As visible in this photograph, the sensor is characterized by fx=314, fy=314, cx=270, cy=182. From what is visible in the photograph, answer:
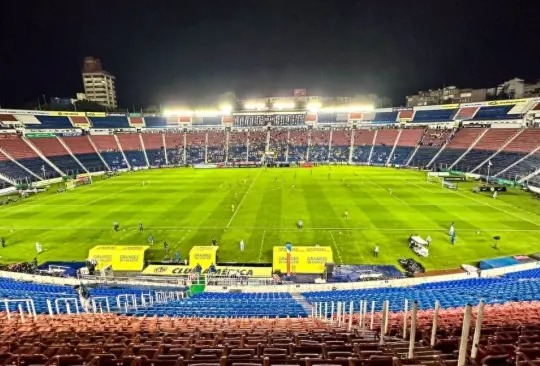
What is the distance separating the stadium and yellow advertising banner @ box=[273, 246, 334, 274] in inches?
4.4

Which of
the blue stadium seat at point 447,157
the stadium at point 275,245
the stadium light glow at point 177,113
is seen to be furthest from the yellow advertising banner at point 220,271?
the stadium light glow at point 177,113

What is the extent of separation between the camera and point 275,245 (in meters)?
31.1

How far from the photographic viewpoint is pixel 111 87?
199500 millimetres

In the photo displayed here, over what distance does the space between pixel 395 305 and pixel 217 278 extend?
13371 millimetres

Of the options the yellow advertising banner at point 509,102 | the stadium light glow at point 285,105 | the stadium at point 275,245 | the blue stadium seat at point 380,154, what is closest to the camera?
the stadium at point 275,245

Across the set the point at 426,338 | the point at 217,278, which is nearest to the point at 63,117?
the point at 217,278

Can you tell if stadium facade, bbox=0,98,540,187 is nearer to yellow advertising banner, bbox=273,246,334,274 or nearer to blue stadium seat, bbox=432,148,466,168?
blue stadium seat, bbox=432,148,466,168

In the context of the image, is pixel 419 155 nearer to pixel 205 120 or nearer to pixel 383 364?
pixel 205 120

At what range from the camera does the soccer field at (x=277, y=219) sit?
98.1 ft

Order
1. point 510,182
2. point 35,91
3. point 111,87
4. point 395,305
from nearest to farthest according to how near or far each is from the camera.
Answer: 1. point 395,305
2. point 510,182
3. point 35,91
4. point 111,87

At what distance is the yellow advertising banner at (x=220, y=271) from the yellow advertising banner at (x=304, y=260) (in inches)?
47.2

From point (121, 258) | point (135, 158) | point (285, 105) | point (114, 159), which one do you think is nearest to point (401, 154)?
point (285, 105)

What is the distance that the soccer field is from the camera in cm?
2991

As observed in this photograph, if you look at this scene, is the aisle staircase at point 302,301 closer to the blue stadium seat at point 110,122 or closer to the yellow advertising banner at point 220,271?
the yellow advertising banner at point 220,271
